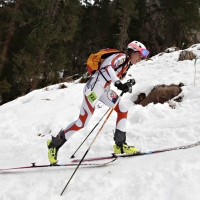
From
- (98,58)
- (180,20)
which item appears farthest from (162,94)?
(180,20)

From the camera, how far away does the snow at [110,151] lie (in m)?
3.16

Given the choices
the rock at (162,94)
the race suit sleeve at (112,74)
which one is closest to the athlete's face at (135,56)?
the race suit sleeve at (112,74)

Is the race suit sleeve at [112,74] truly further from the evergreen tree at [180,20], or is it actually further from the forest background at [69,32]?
the evergreen tree at [180,20]

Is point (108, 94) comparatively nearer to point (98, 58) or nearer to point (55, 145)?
point (98, 58)

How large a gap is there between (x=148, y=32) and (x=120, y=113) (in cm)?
2733

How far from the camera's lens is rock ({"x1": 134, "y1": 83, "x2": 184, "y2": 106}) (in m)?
7.73

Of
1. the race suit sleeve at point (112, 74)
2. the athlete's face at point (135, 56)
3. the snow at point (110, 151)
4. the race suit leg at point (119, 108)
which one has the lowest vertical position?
the snow at point (110, 151)

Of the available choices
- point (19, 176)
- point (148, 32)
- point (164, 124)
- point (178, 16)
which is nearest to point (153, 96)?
point (164, 124)

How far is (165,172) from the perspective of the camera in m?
3.33

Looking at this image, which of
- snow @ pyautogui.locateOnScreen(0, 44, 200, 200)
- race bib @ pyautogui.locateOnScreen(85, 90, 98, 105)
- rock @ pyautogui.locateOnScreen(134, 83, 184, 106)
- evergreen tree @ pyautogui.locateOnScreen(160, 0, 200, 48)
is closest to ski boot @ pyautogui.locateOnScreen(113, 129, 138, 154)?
snow @ pyautogui.locateOnScreen(0, 44, 200, 200)

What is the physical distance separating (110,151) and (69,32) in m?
15.9

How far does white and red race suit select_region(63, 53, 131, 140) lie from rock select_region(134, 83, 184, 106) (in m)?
3.47

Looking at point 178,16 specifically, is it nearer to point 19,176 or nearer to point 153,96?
point 153,96

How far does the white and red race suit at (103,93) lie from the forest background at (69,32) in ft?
46.4
